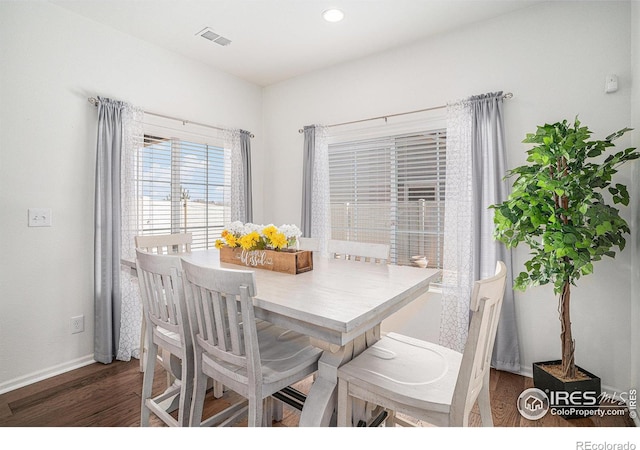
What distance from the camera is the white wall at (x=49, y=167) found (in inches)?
89.2

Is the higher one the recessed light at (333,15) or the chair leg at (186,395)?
the recessed light at (333,15)

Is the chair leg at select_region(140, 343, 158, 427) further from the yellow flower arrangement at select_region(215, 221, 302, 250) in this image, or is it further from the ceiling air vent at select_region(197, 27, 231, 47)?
the ceiling air vent at select_region(197, 27, 231, 47)

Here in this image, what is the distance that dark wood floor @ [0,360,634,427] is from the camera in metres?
1.92

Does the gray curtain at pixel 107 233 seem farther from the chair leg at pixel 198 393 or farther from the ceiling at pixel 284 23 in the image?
the chair leg at pixel 198 393

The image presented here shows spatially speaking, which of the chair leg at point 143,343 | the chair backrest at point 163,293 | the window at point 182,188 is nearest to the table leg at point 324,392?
the chair backrest at point 163,293

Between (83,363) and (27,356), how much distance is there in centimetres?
36

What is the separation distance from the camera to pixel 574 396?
2.00 metres

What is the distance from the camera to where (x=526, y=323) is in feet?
8.10

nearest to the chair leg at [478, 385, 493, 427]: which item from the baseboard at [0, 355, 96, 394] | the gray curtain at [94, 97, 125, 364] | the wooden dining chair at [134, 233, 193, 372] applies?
the wooden dining chair at [134, 233, 193, 372]

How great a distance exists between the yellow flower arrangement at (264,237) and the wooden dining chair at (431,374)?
2.39 ft

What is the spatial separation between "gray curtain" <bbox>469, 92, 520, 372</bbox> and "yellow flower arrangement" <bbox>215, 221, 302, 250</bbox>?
4.89 feet

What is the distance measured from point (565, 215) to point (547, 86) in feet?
3.49
